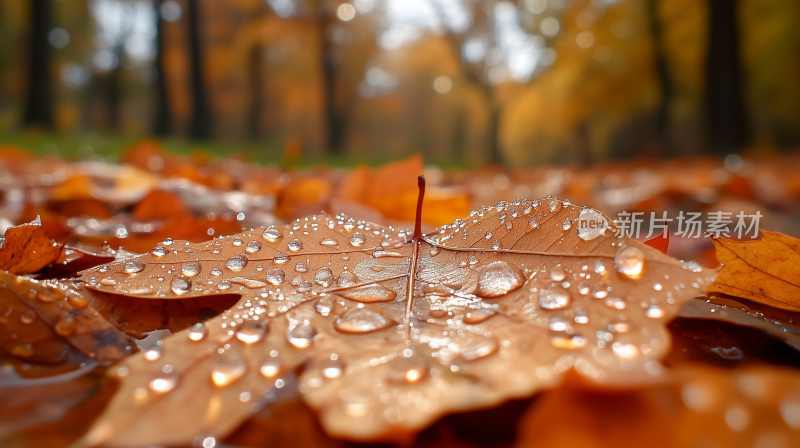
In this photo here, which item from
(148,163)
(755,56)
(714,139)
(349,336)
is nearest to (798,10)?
(755,56)

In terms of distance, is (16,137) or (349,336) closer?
(349,336)

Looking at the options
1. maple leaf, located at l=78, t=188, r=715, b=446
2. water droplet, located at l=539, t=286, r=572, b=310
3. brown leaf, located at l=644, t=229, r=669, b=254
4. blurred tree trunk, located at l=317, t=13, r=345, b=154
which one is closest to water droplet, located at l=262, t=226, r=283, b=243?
maple leaf, located at l=78, t=188, r=715, b=446

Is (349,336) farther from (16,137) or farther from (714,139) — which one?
(714,139)

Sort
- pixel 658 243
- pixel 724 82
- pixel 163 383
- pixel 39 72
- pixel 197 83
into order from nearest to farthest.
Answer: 1. pixel 163 383
2. pixel 658 243
3. pixel 724 82
4. pixel 39 72
5. pixel 197 83

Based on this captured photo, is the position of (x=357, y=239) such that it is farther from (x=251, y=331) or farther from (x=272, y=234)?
(x=251, y=331)

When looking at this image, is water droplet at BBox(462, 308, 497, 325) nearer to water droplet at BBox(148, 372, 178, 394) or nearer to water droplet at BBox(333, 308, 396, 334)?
water droplet at BBox(333, 308, 396, 334)

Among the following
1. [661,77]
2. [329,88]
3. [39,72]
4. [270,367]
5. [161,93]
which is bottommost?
[270,367]

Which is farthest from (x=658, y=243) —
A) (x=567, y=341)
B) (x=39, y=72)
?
(x=39, y=72)
